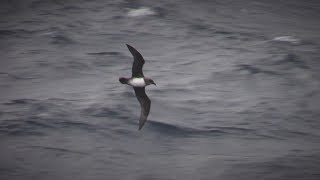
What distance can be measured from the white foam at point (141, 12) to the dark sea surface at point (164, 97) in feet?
0.16

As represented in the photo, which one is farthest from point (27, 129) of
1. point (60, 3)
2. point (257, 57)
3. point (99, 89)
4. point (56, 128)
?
point (60, 3)

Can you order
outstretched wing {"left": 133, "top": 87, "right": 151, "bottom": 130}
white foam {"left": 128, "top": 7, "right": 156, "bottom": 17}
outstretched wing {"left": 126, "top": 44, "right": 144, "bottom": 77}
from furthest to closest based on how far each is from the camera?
white foam {"left": 128, "top": 7, "right": 156, "bottom": 17}
outstretched wing {"left": 133, "top": 87, "right": 151, "bottom": 130}
outstretched wing {"left": 126, "top": 44, "right": 144, "bottom": 77}

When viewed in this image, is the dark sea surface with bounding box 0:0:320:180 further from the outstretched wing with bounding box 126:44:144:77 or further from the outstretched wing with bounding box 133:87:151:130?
the outstretched wing with bounding box 126:44:144:77

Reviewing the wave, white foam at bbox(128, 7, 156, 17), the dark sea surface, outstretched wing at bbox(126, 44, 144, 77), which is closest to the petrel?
outstretched wing at bbox(126, 44, 144, 77)

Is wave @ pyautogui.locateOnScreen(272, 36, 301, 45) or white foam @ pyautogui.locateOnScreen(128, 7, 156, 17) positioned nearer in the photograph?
wave @ pyautogui.locateOnScreen(272, 36, 301, 45)

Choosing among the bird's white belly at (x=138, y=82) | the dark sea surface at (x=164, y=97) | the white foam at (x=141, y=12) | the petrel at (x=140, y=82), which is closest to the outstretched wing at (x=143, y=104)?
the petrel at (x=140, y=82)

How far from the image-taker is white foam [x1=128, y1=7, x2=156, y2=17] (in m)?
27.9

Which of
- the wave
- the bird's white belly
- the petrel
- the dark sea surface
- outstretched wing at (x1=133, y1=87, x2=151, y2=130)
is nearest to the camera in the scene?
the petrel

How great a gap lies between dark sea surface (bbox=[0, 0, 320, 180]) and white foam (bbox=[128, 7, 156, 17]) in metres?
0.05

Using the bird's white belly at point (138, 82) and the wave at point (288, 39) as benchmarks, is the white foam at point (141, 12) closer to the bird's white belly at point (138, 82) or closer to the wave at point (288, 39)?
the wave at point (288, 39)

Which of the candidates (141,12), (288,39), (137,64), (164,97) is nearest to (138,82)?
(137,64)

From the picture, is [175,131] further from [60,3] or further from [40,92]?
[60,3]

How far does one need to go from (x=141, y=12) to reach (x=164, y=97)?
1056 cm

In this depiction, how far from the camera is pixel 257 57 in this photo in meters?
22.1
